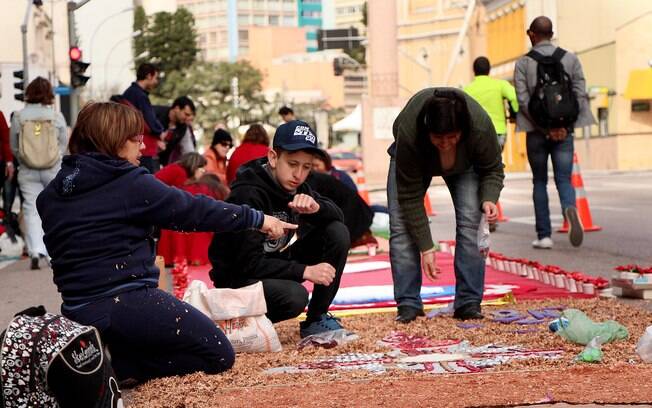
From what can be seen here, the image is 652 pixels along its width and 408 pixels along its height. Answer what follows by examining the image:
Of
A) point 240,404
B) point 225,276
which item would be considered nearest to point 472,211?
point 225,276

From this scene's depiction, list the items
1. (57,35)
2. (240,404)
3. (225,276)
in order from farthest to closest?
1. (57,35)
2. (225,276)
3. (240,404)

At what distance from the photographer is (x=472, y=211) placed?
796cm

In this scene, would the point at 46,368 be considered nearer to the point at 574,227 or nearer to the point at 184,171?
the point at 574,227

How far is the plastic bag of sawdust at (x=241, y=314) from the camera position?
22.3 feet

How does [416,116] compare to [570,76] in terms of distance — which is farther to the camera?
[570,76]

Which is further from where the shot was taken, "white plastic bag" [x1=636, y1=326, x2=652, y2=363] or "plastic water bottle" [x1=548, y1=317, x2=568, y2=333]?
"plastic water bottle" [x1=548, y1=317, x2=568, y2=333]

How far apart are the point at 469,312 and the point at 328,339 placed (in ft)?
3.70

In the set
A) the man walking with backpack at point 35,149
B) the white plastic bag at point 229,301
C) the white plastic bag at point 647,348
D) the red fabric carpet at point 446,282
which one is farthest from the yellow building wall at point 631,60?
the white plastic bag at point 647,348

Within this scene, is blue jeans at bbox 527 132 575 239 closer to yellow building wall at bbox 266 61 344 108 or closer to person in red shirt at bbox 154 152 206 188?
person in red shirt at bbox 154 152 206 188

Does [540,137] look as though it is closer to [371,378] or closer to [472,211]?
[472,211]

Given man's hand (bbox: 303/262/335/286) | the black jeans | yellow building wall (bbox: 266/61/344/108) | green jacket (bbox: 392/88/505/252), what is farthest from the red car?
yellow building wall (bbox: 266/61/344/108)

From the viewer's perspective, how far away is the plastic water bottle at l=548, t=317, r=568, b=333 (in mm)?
6828

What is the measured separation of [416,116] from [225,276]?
4.38 ft

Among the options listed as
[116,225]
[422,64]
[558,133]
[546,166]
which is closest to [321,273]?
[116,225]
